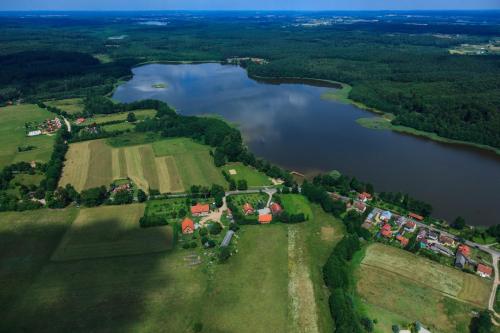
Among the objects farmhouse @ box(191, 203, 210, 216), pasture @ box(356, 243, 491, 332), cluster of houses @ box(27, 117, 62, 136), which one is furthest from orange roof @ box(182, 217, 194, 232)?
cluster of houses @ box(27, 117, 62, 136)

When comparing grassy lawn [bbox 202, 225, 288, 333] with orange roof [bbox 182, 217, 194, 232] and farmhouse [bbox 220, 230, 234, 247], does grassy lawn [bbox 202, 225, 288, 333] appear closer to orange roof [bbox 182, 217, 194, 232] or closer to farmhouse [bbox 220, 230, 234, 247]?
farmhouse [bbox 220, 230, 234, 247]

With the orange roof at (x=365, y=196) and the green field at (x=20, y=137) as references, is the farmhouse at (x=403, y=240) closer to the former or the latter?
the orange roof at (x=365, y=196)

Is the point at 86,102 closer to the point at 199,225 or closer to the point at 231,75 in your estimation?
the point at 231,75

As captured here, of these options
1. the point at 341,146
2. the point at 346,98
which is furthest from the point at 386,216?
the point at 346,98

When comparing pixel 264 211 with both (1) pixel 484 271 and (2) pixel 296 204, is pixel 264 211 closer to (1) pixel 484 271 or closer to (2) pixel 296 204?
(2) pixel 296 204

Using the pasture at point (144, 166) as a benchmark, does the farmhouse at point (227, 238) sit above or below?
above

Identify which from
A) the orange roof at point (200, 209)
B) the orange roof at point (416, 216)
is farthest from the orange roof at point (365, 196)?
the orange roof at point (200, 209)

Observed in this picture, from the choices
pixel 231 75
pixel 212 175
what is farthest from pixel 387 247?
pixel 231 75
